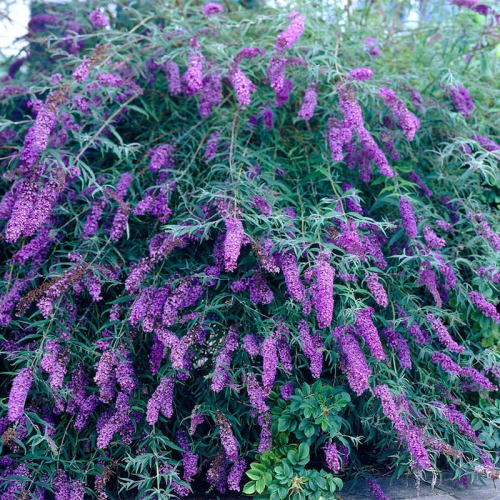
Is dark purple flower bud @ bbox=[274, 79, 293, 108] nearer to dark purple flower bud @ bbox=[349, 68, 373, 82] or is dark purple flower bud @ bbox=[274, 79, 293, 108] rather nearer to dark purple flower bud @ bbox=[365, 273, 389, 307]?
dark purple flower bud @ bbox=[349, 68, 373, 82]

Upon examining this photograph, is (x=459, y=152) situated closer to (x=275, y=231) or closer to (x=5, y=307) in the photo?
(x=275, y=231)

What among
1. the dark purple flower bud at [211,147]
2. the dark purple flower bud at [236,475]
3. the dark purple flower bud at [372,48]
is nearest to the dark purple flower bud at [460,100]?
the dark purple flower bud at [372,48]

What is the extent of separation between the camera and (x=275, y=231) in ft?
10.9

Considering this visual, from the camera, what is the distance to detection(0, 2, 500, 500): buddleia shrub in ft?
9.28

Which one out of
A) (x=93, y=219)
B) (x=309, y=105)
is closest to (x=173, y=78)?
(x=309, y=105)

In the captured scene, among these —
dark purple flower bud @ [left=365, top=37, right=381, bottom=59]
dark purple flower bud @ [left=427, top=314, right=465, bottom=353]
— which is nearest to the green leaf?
dark purple flower bud @ [left=427, top=314, right=465, bottom=353]

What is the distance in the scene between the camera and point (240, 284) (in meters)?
3.00

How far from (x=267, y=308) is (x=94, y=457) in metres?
1.20

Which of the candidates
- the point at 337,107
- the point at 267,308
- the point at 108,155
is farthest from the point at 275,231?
the point at 108,155

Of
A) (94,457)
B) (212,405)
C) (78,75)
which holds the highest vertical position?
(78,75)

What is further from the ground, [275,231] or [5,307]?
[275,231]

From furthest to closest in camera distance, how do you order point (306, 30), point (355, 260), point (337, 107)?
1. point (306, 30)
2. point (337, 107)
3. point (355, 260)

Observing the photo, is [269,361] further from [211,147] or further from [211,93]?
[211,93]

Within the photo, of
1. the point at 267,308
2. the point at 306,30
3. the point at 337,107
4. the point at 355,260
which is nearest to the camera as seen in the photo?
the point at 355,260
